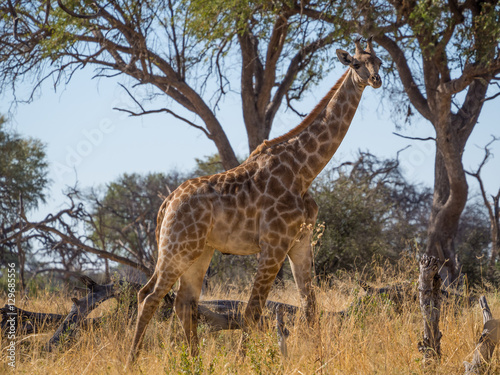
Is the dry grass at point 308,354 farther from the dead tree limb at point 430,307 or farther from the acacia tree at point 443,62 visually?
the acacia tree at point 443,62

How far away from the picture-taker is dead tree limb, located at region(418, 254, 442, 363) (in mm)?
4617

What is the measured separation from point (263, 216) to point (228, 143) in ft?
25.6

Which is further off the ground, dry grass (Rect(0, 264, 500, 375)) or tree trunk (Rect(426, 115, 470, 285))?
tree trunk (Rect(426, 115, 470, 285))

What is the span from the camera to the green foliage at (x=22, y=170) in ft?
64.3

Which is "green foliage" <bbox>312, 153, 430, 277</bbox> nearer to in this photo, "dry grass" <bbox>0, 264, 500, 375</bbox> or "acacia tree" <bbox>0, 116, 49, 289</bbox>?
"dry grass" <bbox>0, 264, 500, 375</bbox>

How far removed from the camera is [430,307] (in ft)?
15.5

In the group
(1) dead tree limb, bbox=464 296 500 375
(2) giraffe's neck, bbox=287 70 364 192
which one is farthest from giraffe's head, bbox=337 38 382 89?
(1) dead tree limb, bbox=464 296 500 375

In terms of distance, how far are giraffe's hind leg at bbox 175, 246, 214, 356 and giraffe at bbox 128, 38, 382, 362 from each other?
0.4 inches

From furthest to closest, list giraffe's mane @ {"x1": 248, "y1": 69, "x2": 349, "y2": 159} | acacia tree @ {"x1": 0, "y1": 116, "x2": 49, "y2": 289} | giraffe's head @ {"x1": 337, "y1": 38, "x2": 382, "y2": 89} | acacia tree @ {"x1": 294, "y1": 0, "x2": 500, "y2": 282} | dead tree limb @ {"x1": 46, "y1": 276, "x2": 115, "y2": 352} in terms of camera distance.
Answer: acacia tree @ {"x1": 0, "y1": 116, "x2": 49, "y2": 289} → acacia tree @ {"x1": 294, "y1": 0, "x2": 500, "y2": 282} → dead tree limb @ {"x1": 46, "y1": 276, "x2": 115, "y2": 352} → giraffe's mane @ {"x1": 248, "y1": 69, "x2": 349, "y2": 159} → giraffe's head @ {"x1": 337, "y1": 38, "x2": 382, "y2": 89}

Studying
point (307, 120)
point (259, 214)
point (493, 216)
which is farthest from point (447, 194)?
point (259, 214)

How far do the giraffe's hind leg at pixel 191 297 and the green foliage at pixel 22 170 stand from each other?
47.5 ft

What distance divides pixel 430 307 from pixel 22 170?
1850cm

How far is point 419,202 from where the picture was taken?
24.2 metres

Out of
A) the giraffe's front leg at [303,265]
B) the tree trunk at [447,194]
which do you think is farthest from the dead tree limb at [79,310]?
the tree trunk at [447,194]
